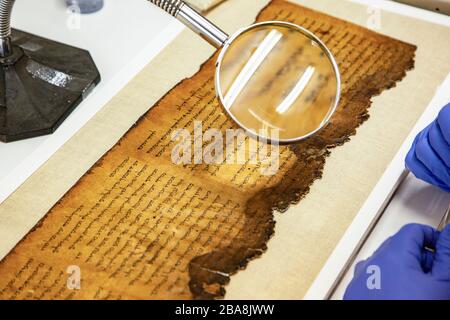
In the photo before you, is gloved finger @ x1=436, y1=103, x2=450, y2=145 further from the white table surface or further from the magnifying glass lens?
the white table surface

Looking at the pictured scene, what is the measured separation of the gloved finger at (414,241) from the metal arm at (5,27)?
718mm

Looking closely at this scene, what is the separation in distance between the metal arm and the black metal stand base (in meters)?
0.02

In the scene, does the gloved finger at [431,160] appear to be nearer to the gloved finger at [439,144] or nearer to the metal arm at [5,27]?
the gloved finger at [439,144]

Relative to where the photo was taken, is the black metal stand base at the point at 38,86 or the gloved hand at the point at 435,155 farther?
the black metal stand base at the point at 38,86

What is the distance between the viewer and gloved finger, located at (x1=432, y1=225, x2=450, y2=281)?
2.85 feet

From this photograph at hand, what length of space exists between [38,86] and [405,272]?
0.71m

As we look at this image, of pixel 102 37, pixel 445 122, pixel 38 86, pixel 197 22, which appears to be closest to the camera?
pixel 197 22

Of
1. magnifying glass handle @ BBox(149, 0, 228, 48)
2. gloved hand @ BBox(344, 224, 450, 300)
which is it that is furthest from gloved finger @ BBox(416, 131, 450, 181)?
magnifying glass handle @ BBox(149, 0, 228, 48)

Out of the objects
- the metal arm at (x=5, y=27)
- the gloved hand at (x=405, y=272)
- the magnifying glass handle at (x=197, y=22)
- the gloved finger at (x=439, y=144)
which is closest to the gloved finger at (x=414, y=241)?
the gloved hand at (x=405, y=272)

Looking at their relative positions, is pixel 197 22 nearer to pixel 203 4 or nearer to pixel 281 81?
pixel 281 81

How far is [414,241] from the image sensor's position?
2.93 ft

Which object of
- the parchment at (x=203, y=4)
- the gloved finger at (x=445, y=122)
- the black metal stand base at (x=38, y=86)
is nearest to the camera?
the gloved finger at (x=445, y=122)

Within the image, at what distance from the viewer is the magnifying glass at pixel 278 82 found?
86 cm

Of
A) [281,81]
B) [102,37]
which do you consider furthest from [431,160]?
[102,37]
